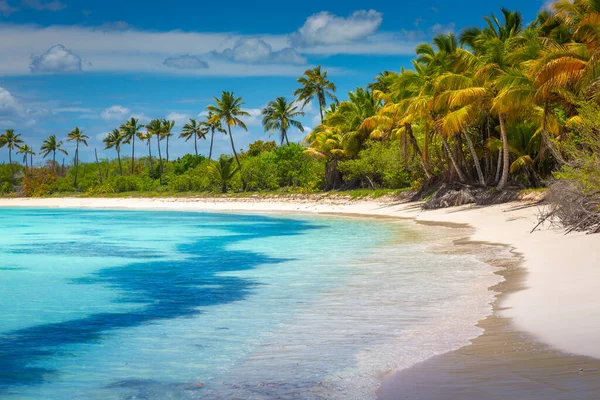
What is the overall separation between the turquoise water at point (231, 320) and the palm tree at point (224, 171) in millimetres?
41526

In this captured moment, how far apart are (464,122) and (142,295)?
68.8 ft

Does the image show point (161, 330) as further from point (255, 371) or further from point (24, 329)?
point (255, 371)

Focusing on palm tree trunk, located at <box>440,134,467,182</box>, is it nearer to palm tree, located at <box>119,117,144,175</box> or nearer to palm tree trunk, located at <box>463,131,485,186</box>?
palm tree trunk, located at <box>463,131,485,186</box>

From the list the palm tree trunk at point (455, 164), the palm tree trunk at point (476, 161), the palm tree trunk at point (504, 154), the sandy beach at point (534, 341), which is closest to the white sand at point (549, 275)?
the sandy beach at point (534, 341)

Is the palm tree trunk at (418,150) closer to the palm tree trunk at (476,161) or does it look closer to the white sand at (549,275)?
the palm tree trunk at (476,161)

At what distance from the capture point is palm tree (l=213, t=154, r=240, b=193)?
59438 millimetres

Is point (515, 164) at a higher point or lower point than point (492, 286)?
higher

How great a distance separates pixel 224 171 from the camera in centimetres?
5944

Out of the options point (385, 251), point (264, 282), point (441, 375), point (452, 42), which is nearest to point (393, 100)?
point (452, 42)

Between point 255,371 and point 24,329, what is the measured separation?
163 inches

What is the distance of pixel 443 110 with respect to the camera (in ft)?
106

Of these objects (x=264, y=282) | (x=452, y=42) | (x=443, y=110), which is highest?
(x=452, y=42)

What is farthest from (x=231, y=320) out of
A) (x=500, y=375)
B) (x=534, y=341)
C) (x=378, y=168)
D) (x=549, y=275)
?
(x=378, y=168)

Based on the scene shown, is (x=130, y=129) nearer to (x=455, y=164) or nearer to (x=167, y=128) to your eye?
(x=167, y=128)
